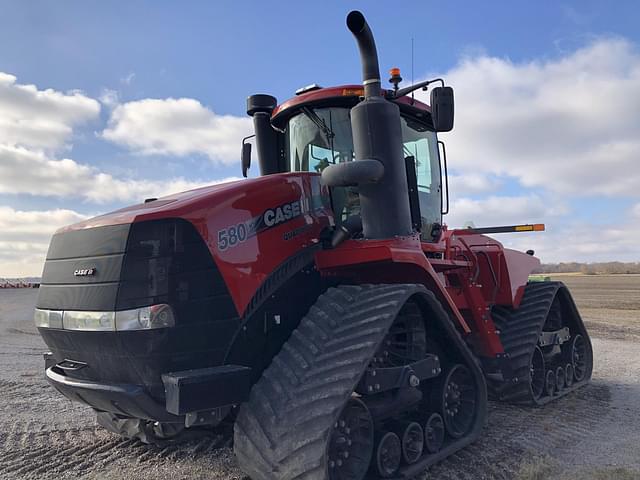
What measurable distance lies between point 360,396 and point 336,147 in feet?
7.04

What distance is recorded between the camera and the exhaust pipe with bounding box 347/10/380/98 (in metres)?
4.18

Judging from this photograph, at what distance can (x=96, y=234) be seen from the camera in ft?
12.2

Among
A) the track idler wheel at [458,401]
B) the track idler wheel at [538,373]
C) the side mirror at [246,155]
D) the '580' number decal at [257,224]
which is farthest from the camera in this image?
the track idler wheel at [538,373]

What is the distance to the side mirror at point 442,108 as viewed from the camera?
440 centimetres

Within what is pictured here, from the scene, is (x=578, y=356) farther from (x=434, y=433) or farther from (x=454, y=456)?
(x=434, y=433)

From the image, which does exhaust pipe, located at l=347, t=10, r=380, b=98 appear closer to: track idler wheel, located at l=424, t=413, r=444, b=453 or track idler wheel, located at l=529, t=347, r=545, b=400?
track idler wheel, located at l=424, t=413, r=444, b=453

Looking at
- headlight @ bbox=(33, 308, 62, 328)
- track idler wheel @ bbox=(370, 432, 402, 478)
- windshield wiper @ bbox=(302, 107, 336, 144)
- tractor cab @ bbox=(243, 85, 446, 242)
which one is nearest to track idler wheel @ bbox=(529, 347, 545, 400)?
tractor cab @ bbox=(243, 85, 446, 242)

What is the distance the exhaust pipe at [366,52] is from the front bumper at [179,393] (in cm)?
237

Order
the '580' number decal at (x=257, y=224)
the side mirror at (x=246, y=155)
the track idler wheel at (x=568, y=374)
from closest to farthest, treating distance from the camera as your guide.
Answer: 1. the '580' number decal at (x=257, y=224)
2. the side mirror at (x=246, y=155)
3. the track idler wheel at (x=568, y=374)

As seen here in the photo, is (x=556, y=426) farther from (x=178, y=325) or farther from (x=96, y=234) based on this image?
(x=96, y=234)

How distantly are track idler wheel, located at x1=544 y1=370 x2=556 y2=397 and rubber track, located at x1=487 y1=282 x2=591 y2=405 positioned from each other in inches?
3.4

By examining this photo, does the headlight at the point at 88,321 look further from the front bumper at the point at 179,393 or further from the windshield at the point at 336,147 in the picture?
the windshield at the point at 336,147

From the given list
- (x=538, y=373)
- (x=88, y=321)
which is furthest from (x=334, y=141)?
(x=538, y=373)

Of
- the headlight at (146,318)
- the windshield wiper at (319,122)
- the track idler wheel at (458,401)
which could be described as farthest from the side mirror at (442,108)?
the headlight at (146,318)
